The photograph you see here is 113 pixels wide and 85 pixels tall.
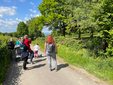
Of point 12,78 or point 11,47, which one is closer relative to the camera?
point 12,78

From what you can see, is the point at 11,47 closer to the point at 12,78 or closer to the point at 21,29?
the point at 12,78

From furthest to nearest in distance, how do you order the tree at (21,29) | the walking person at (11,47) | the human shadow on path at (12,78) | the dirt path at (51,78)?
the tree at (21,29) → the walking person at (11,47) → the human shadow on path at (12,78) → the dirt path at (51,78)

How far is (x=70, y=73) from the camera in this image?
12.3m

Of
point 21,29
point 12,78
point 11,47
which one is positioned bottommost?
point 12,78

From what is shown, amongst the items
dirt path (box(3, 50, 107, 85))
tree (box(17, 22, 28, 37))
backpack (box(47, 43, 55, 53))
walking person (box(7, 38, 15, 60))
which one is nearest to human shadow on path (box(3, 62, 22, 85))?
dirt path (box(3, 50, 107, 85))

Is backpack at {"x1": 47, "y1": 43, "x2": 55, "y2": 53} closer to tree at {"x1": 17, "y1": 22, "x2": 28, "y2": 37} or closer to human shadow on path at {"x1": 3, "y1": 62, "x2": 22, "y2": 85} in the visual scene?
human shadow on path at {"x1": 3, "y1": 62, "x2": 22, "y2": 85}

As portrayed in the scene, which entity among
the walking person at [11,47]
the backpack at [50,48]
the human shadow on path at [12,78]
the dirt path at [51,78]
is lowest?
the human shadow on path at [12,78]

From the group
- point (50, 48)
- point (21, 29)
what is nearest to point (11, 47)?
point (50, 48)

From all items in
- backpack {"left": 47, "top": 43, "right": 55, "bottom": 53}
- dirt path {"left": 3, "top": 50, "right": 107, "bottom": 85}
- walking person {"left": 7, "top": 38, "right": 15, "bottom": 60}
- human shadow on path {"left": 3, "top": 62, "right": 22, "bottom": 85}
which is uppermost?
backpack {"left": 47, "top": 43, "right": 55, "bottom": 53}

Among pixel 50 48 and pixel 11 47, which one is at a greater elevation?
pixel 50 48

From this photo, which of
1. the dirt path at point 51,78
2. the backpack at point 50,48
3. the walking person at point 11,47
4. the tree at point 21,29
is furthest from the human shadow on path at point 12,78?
the tree at point 21,29

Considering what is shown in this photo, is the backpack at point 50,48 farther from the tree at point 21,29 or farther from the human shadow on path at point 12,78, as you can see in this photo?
the tree at point 21,29

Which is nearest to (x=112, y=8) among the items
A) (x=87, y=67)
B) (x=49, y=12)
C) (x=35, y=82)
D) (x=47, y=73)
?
(x=87, y=67)

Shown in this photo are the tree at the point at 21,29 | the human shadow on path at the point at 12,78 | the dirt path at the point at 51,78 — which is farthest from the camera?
the tree at the point at 21,29
